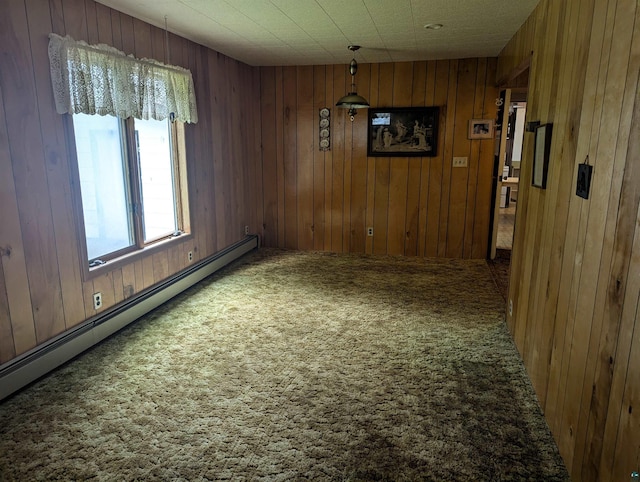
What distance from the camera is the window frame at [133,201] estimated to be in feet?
9.61

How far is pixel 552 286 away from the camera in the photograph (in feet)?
7.49

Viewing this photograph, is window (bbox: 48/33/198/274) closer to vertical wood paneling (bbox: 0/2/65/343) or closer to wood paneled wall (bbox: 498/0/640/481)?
vertical wood paneling (bbox: 0/2/65/343)

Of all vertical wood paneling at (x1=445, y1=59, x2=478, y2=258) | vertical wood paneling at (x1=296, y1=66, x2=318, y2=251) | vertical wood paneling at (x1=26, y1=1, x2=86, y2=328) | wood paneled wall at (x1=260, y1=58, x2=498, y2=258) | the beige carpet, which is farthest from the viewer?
vertical wood paneling at (x1=296, y1=66, x2=318, y2=251)

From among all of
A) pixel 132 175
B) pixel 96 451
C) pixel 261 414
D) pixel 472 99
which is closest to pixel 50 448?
pixel 96 451

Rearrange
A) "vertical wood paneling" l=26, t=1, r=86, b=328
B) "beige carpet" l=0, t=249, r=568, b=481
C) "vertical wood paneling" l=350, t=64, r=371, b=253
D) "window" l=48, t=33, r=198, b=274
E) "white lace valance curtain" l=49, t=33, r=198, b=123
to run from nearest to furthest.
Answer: "beige carpet" l=0, t=249, r=568, b=481 < "vertical wood paneling" l=26, t=1, r=86, b=328 < "white lace valance curtain" l=49, t=33, r=198, b=123 < "window" l=48, t=33, r=198, b=274 < "vertical wood paneling" l=350, t=64, r=371, b=253

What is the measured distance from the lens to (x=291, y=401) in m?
2.46

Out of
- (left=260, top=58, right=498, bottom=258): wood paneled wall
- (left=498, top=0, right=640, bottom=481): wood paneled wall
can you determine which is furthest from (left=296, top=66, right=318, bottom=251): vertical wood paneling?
(left=498, top=0, right=640, bottom=481): wood paneled wall

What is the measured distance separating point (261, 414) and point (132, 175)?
7.57 feet

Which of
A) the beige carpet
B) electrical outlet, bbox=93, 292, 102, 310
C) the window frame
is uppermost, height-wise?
the window frame

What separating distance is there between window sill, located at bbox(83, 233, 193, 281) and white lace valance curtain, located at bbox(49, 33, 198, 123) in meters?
1.10

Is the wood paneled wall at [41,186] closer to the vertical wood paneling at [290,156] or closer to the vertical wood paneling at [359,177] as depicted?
the vertical wood paneling at [290,156]

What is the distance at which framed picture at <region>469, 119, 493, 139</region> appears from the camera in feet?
17.0

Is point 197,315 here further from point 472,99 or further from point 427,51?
point 472,99

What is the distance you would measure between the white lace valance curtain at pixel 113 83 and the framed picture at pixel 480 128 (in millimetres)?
3294
